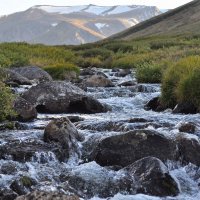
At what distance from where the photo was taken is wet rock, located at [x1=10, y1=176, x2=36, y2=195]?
11.1 metres

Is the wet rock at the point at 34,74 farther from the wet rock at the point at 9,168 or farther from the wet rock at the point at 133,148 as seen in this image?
the wet rock at the point at 9,168

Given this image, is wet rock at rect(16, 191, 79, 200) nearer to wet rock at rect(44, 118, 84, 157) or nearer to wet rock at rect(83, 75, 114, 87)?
wet rock at rect(44, 118, 84, 157)

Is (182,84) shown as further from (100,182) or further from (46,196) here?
(46,196)

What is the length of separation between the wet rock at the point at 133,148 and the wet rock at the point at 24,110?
532 cm

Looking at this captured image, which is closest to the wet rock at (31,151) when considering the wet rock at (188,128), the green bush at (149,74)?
the wet rock at (188,128)

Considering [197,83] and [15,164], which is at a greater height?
[197,83]

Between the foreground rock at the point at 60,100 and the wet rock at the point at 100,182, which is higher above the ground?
the foreground rock at the point at 60,100

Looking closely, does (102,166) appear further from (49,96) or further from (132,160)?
(49,96)

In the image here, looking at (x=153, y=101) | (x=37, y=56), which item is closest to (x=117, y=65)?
(x=37, y=56)

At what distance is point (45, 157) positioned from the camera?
531 inches

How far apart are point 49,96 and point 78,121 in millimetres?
3202

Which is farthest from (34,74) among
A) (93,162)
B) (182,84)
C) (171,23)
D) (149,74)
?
(171,23)

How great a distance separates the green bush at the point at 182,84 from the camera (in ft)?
65.1

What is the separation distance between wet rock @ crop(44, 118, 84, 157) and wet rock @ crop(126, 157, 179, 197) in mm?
2668
